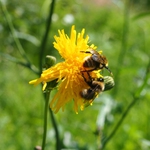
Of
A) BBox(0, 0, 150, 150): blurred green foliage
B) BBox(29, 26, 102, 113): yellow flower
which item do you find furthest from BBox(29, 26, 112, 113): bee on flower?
BBox(0, 0, 150, 150): blurred green foliage

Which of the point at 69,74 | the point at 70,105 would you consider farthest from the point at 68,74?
the point at 70,105

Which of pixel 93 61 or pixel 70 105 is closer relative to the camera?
pixel 93 61

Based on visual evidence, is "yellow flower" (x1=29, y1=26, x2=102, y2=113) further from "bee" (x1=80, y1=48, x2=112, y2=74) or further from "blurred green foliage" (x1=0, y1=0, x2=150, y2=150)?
"blurred green foliage" (x1=0, y1=0, x2=150, y2=150)

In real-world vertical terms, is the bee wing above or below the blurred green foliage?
above

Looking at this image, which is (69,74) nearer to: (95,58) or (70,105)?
(95,58)

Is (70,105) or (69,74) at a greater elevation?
(69,74)

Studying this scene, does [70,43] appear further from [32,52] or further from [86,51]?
[32,52]

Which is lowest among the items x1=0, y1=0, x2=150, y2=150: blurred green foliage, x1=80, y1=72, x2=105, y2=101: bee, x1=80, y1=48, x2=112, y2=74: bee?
x1=0, y1=0, x2=150, y2=150: blurred green foliage

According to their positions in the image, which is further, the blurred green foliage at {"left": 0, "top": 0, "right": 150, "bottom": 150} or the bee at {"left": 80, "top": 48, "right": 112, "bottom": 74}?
the blurred green foliage at {"left": 0, "top": 0, "right": 150, "bottom": 150}
